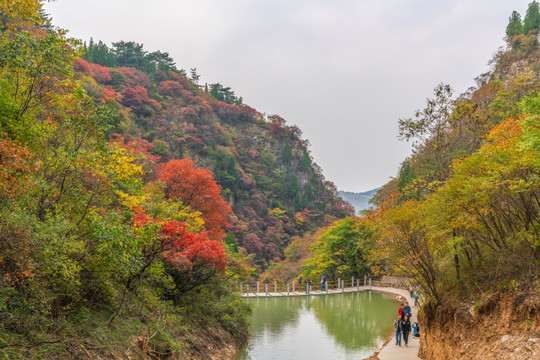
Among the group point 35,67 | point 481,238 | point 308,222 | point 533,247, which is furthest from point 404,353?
point 308,222

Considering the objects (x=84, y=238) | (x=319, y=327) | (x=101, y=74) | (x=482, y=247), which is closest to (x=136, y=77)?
(x=101, y=74)

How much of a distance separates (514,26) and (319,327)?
36.5 metres

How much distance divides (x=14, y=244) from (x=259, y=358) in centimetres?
852

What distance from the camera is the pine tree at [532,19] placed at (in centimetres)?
3572

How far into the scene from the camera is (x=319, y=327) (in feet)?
53.8

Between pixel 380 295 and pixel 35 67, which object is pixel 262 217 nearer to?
pixel 380 295

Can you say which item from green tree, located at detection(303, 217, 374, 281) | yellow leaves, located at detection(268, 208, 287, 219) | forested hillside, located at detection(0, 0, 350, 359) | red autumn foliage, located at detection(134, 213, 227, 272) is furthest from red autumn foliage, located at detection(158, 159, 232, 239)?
yellow leaves, located at detection(268, 208, 287, 219)

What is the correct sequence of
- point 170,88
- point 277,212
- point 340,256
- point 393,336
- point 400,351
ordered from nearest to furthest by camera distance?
point 400,351 → point 393,336 → point 340,256 → point 277,212 → point 170,88

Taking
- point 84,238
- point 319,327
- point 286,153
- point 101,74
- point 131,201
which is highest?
point 101,74

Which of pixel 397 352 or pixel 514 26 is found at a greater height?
pixel 514 26

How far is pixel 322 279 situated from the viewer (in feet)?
90.9

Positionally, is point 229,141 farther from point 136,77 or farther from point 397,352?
point 397,352

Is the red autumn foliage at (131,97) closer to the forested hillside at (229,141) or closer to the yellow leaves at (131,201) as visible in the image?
the forested hillside at (229,141)

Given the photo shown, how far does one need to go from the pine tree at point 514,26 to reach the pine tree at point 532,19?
78 centimetres
